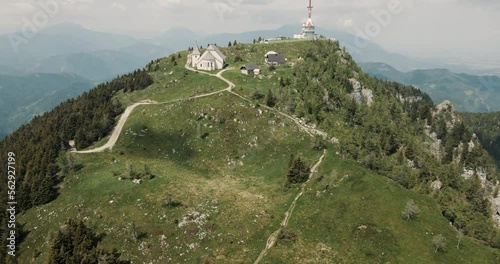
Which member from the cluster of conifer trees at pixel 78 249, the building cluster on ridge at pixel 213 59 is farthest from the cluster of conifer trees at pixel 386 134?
the cluster of conifer trees at pixel 78 249

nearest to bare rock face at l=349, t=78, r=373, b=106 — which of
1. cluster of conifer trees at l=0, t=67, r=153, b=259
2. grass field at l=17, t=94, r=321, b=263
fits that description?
grass field at l=17, t=94, r=321, b=263

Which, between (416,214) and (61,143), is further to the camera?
(61,143)

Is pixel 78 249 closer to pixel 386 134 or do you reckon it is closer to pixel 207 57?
pixel 386 134

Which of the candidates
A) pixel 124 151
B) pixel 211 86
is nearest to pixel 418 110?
pixel 211 86

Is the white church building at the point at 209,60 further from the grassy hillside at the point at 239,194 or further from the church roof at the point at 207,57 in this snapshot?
the grassy hillside at the point at 239,194

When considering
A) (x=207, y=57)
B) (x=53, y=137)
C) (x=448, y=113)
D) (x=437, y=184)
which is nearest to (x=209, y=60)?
(x=207, y=57)

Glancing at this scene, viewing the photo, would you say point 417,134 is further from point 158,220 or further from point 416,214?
point 158,220
